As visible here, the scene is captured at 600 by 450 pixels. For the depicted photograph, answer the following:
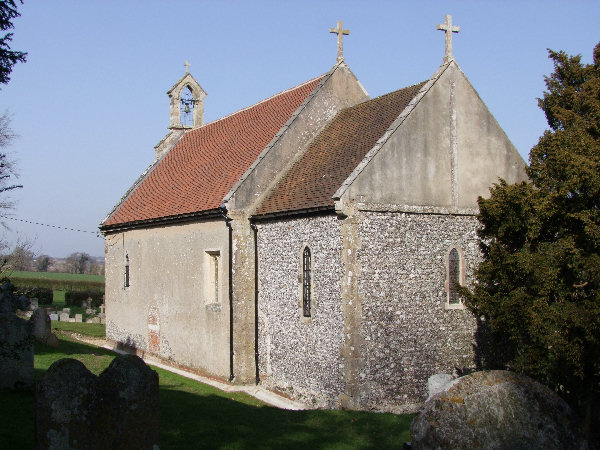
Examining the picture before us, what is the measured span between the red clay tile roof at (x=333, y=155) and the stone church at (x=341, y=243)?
6cm

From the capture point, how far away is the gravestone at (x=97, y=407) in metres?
6.39

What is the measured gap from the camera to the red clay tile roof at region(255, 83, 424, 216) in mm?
17016

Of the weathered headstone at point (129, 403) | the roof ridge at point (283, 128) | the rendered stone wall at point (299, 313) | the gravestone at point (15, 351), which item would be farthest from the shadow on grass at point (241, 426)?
the roof ridge at point (283, 128)

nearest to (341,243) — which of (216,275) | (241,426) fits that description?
(241,426)

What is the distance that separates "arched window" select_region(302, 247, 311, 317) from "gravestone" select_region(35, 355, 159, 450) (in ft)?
33.3

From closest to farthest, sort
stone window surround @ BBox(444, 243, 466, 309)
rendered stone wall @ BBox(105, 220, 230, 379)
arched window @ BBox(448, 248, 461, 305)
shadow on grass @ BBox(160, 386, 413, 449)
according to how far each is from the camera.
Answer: shadow on grass @ BBox(160, 386, 413, 449)
stone window surround @ BBox(444, 243, 466, 309)
arched window @ BBox(448, 248, 461, 305)
rendered stone wall @ BBox(105, 220, 230, 379)

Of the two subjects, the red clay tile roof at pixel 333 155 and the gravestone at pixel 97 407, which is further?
the red clay tile roof at pixel 333 155

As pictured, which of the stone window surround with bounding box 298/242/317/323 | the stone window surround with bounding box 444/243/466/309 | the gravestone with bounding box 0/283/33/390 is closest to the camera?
the gravestone with bounding box 0/283/33/390

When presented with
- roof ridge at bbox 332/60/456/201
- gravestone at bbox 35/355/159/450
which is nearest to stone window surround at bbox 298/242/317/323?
roof ridge at bbox 332/60/456/201

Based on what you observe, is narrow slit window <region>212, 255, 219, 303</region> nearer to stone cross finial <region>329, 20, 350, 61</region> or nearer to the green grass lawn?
the green grass lawn

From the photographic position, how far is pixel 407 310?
16.0m

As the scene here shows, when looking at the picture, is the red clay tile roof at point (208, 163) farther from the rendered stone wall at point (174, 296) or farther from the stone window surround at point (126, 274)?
the stone window surround at point (126, 274)

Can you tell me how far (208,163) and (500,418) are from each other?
730 inches

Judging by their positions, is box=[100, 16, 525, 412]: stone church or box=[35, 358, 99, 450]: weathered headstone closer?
box=[35, 358, 99, 450]: weathered headstone
